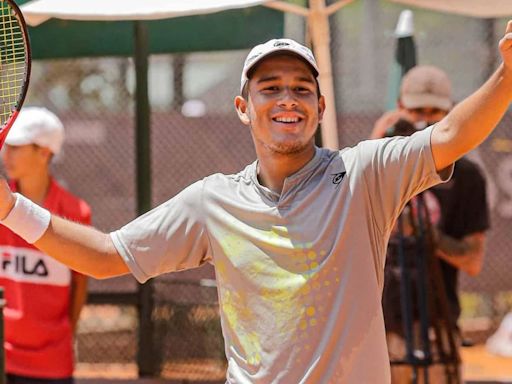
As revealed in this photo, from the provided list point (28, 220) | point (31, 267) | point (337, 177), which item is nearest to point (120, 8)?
point (31, 267)

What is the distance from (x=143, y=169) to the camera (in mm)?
7094

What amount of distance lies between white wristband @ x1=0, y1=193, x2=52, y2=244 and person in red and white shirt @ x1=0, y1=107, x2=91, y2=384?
81.9 inches

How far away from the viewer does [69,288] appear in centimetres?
542

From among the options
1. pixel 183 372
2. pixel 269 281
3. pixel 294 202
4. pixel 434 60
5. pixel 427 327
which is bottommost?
pixel 183 372

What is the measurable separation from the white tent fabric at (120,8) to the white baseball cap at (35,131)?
500mm

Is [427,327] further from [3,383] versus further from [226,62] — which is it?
[226,62]

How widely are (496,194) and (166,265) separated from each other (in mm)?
4739

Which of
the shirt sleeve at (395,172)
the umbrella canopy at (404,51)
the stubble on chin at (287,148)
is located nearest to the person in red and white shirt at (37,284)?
the umbrella canopy at (404,51)

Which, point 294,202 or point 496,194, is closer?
point 294,202

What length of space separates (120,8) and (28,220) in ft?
7.71

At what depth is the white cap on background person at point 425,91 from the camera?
5242mm

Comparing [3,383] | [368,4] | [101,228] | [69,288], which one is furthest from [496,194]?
[3,383]

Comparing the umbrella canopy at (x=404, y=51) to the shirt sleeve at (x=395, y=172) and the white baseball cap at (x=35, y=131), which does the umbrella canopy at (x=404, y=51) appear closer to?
the white baseball cap at (x=35, y=131)

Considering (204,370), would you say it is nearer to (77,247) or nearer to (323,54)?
(323,54)
